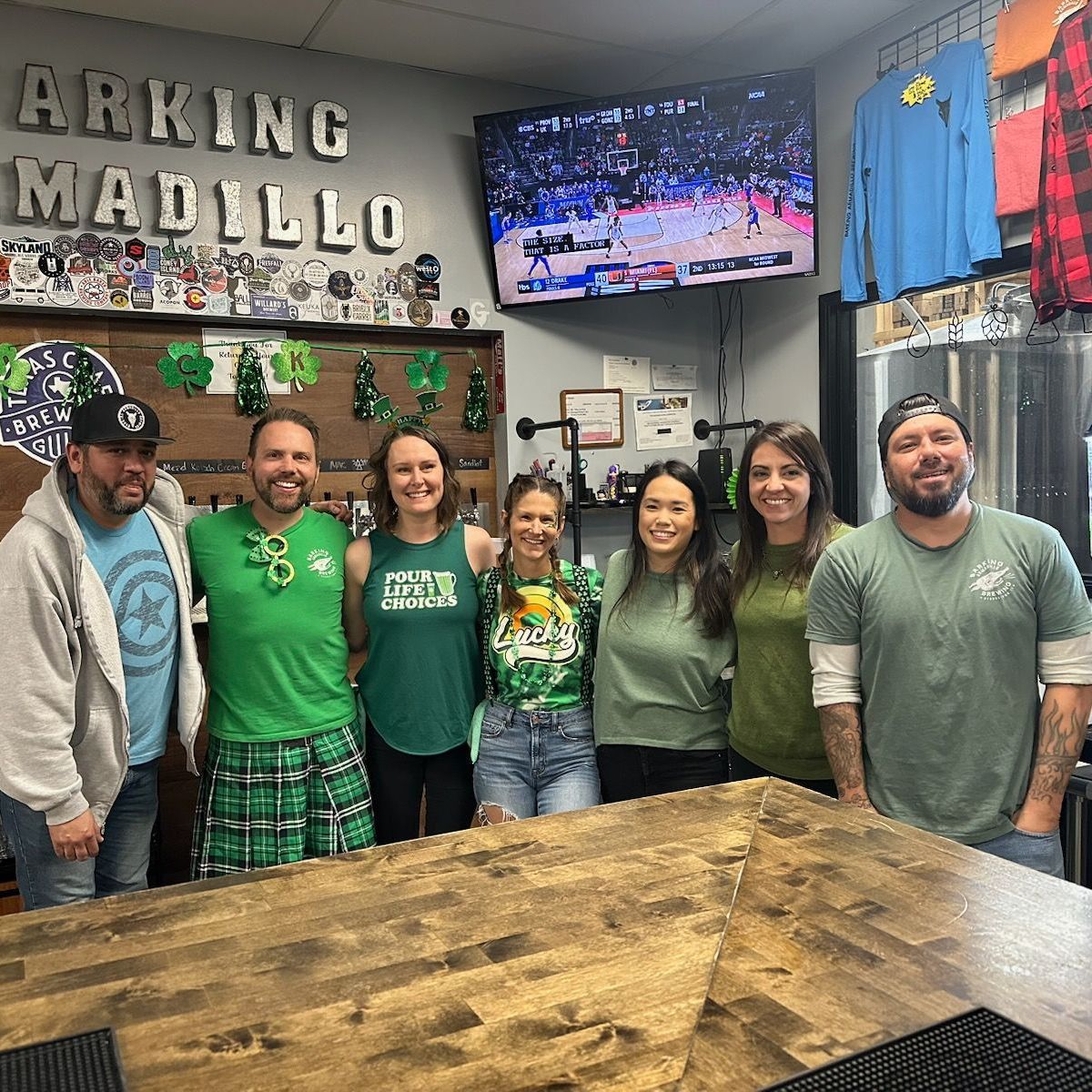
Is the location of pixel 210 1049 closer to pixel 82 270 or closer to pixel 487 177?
pixel 82 270

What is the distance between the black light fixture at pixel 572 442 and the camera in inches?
158

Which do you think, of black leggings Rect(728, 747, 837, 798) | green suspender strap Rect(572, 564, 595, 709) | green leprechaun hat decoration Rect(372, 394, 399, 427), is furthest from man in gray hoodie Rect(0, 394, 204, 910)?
green leprechaun hat decoration Rect(372, 394, 399, 427)

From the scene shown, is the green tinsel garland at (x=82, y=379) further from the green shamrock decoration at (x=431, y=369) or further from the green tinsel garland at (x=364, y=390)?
the green shamrock decoration at (x=431, y=369)

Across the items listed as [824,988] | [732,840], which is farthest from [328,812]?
[824,988]

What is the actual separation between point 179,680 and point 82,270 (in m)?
1.86

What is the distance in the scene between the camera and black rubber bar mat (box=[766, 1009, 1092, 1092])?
3.20 ft

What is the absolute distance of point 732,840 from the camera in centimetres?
167

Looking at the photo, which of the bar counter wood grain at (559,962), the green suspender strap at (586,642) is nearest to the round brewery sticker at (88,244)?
the green suspender strap at (586,642)

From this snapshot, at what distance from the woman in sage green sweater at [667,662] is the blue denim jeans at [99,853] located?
105cm

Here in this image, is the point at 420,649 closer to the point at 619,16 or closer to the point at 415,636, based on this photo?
the point at 415,636

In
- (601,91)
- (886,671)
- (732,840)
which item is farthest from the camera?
(601,91)

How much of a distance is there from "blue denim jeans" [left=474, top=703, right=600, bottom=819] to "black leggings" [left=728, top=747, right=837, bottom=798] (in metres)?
0.32

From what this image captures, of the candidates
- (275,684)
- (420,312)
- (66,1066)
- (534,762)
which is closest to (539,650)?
(534,762)

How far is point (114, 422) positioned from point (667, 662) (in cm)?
134
